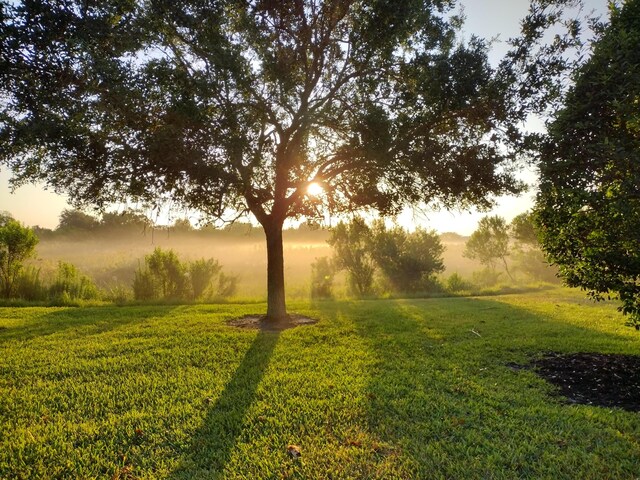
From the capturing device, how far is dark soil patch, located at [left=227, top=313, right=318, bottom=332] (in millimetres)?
12175

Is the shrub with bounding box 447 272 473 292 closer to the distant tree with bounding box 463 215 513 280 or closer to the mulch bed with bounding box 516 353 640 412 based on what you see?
the distant tree with bounding box 463 215 513 280

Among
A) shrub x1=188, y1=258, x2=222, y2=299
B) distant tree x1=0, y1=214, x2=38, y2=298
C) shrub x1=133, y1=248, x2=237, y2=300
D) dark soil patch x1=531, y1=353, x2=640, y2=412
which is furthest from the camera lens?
shrub x1=188, y1=258, x2=222, y2=299

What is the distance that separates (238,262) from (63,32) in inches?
1765

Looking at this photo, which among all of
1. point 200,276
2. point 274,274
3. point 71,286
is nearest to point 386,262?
point 200,276

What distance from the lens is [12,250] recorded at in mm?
16672

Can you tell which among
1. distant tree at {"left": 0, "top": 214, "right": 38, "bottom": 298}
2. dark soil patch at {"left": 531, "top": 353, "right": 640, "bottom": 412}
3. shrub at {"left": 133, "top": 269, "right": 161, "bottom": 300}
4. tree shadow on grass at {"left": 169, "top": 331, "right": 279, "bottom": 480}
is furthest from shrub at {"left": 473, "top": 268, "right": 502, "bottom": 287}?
tree shadow on grass at {"left": 169, "top": 331, "right": 279, "bottom": 480}

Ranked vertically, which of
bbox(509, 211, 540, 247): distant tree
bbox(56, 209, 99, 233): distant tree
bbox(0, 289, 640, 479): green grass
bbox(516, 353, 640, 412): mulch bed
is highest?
bbox(56, 209, 99, 233): distant tree

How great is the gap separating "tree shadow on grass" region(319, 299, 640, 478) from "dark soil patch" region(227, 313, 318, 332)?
9.91ft

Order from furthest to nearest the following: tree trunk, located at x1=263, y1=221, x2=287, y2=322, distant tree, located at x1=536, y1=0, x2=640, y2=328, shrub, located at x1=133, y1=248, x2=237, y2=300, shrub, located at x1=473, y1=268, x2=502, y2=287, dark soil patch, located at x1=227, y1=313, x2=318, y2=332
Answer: shrub, located at x1=473, y1=268, x2=502, y2=287, shrub, located at x1=133, y1=248, x2=237, y2=300, tree trunk, located at x1=263, y1=221, x2=287, y2=322, dark soil patch, located at x1=227, y1=313, x2=318, y2=332, distant tree, located at x1=536, y1=0, x2=640, y2=328

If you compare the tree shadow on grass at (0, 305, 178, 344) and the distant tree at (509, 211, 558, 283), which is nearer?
the tree shadow on grass at (0, 305, 178, 344)

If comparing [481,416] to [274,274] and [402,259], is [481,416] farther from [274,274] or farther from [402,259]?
[402,259]

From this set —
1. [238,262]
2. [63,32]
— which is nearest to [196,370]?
[63,32]

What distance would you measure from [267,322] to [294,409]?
292 inches

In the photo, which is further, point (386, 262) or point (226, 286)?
point (386, 262)
